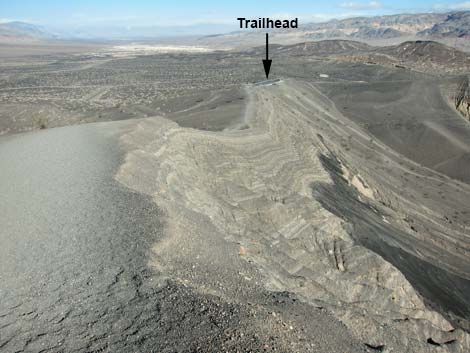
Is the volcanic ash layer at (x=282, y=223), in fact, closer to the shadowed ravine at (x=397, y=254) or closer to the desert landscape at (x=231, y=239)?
the desert landscape at (x=231, y=239)

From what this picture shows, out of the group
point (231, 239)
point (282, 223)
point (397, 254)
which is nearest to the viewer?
point (231, 239)

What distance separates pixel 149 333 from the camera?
7.07 m

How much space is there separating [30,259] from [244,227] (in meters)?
6.09

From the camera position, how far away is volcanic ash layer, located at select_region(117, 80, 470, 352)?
991cm

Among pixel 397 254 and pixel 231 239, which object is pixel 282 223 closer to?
pixel 231 239

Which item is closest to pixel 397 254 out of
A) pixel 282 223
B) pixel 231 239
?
pixel 282 223

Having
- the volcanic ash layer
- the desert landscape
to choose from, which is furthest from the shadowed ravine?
the volcanic ash layer

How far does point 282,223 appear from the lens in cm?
1471

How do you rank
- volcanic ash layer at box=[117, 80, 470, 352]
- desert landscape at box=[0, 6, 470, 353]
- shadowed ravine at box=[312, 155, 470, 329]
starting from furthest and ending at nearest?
shadowed ravine at box=[312, 155, 470, 329]
volcanic ash layer at box=[117, 80, 470, 352]
desert landscape at box=[0, 6, 470, 353]

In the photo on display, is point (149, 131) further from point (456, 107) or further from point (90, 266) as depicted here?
point (456, 107)

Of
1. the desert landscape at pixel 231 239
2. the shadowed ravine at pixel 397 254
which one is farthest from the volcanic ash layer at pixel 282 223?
the shadowed ravine at pixel 397 254

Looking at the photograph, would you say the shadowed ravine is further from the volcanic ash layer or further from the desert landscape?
→ the volcanic ash layer

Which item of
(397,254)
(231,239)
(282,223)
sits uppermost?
(231,239)

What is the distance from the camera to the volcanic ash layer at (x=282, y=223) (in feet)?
32.5
